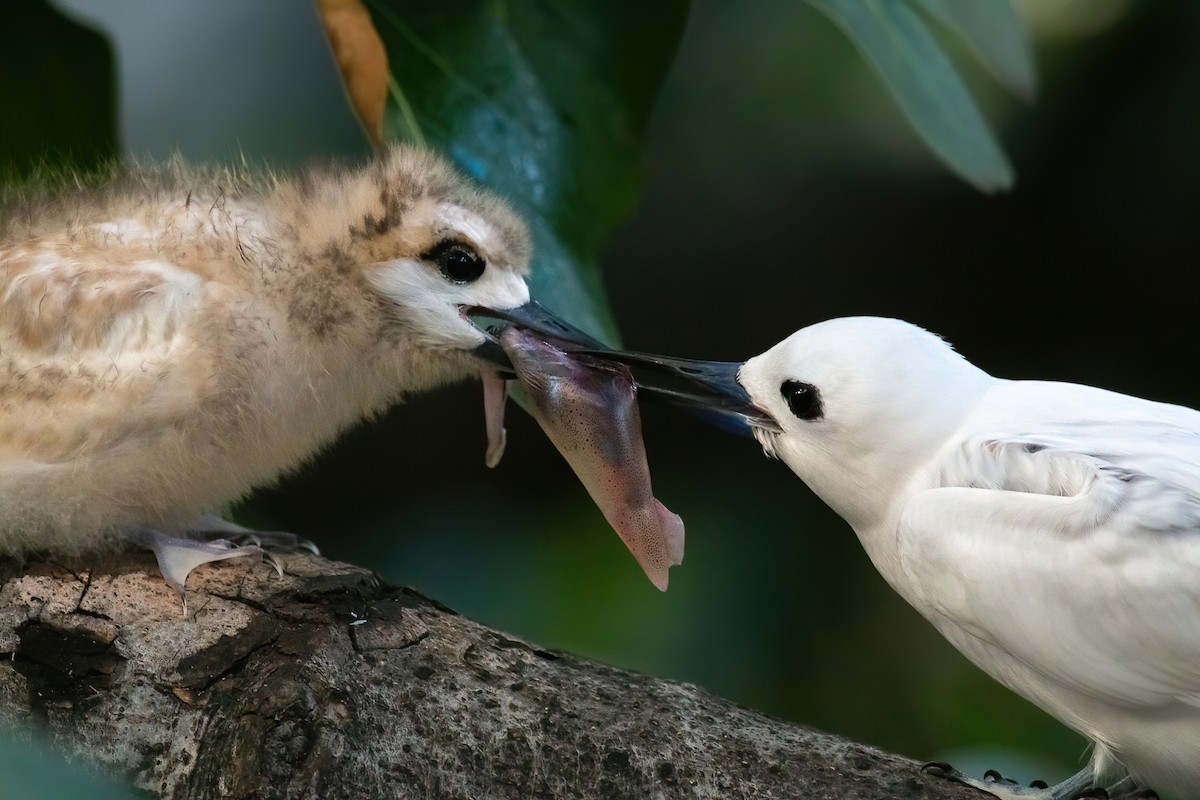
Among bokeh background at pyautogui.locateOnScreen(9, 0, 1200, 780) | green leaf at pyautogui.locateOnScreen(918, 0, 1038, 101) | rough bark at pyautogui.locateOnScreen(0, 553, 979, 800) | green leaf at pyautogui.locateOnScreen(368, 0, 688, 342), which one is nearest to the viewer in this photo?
rough bark at pyautogui.locateOnScreen(0, 553, 979, 800)

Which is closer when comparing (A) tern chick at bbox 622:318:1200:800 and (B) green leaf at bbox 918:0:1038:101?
(A) tern chick at bbox 622:318:1200:800

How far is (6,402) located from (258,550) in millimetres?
229

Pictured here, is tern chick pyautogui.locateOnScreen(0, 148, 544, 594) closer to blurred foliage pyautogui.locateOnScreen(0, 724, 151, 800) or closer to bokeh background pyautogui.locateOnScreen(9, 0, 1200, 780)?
blurred foliage pyautogui.locateOnScreen(0, 724, 151, 800)

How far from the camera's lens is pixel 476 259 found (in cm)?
111

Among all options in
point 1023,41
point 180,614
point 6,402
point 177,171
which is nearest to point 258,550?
point 180,614

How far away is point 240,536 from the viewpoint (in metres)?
1.16

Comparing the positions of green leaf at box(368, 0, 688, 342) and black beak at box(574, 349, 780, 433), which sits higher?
green leaf at box(368, 0, 688, 342)

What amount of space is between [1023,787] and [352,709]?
586 millimetres

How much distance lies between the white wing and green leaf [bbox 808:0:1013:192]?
1.30ft

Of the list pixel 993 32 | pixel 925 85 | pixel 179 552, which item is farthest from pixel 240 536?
pixel 993 32

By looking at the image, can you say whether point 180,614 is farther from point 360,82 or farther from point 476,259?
point 360,82

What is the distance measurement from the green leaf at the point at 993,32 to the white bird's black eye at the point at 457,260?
2.13 feet

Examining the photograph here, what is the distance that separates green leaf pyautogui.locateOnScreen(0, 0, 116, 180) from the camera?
4.45 ft

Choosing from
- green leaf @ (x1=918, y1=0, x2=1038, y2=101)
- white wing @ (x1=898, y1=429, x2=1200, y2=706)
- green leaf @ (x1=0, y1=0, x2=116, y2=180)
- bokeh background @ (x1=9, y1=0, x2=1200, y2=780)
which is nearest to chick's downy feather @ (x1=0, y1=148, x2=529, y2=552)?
green leaf @ (x1=0, y1=0, x2=116, y2=180)
